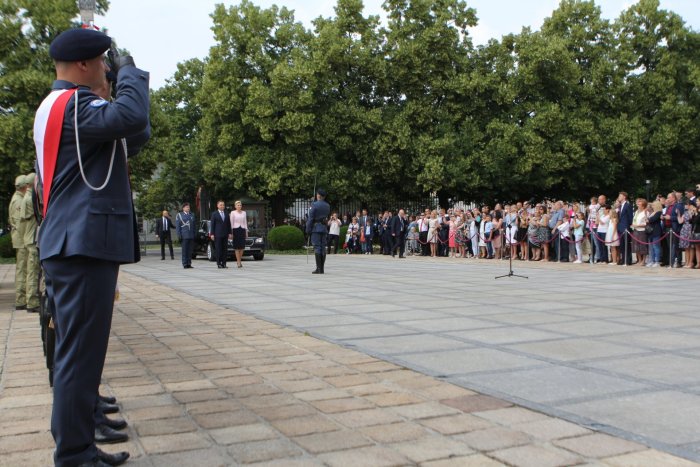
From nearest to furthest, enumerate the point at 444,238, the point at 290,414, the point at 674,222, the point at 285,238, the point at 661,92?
the point at 290,414 < the point at 674,222 < the point at 444,238 < the point at 285,238 < the point at 661,92

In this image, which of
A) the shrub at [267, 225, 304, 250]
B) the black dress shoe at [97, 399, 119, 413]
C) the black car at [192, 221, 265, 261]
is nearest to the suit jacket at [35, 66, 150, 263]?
the black dress shoe at [97, 399, 119, 413]

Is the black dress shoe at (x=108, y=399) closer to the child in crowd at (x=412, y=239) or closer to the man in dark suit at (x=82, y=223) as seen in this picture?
the man in dark suit at (x=82, y=223)

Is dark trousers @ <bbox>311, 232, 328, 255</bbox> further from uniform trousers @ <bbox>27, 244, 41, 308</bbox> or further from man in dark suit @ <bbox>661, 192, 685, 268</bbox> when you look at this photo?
man in dark suit @ <bbox>661, 192, 685, 268</bbox>

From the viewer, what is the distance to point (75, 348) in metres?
3.18

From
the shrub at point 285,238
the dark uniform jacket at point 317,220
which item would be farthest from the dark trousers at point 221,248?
the shrub at point 285,238

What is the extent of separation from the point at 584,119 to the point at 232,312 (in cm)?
3082

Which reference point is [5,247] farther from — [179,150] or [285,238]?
[179,150]

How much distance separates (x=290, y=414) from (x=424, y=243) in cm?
2349

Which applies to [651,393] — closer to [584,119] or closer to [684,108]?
[584,119]

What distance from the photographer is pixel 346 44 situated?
1357 inches

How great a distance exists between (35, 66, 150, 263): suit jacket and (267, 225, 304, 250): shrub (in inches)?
1100

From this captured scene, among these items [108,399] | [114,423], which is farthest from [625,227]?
[114,423]

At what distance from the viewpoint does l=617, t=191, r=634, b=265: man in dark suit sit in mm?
18703


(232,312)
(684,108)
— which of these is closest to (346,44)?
(684,108)
